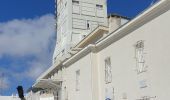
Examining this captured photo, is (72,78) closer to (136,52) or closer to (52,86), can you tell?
(52,86)

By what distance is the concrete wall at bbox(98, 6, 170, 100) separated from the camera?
62.7ft

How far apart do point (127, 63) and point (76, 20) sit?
31694 mm

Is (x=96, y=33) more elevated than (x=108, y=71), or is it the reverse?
(x=96, y=33)

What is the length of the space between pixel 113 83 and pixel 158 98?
5.00 meters

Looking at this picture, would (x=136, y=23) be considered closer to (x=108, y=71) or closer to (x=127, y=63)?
(x=127, y=63)

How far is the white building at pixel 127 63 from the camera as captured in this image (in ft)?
63.5

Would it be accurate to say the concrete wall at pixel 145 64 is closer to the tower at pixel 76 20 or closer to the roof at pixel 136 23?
the roof at pixel 136 23

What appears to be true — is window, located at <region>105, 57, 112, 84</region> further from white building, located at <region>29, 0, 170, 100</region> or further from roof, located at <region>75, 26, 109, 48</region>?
roof, located at <region>75, 26, 109, 48</region>

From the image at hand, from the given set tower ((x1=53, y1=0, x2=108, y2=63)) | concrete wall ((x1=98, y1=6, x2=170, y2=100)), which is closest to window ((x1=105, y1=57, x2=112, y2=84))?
concrete wall ((x1=98, y1=6, x2=170, y2=100))

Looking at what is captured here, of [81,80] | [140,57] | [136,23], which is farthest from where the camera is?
[81,80]

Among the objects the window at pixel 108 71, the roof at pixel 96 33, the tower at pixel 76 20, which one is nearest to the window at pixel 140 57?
the window at pixel 108 71

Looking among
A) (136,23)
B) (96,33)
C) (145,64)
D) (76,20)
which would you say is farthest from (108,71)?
(76,20)

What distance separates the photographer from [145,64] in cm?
2069

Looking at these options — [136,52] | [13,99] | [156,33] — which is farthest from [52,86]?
[13,99]
